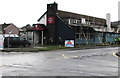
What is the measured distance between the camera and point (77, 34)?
175ft

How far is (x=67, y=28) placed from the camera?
160 feet

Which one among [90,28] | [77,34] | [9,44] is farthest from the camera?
[90,28]

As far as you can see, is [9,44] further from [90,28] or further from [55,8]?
[90,28]

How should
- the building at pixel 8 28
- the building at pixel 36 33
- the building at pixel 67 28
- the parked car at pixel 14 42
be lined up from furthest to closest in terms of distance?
the building at pixel 8 28
the building at pixel 36 33
the building at pixel 67 28
the parked car at pixel 14 42

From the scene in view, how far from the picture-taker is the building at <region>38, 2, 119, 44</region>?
160ft

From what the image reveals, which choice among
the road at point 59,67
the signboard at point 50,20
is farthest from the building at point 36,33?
the road at point 59,67

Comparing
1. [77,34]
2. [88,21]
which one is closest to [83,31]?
[77,34]

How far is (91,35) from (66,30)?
43.0ft

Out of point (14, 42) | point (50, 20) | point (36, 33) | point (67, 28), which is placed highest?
point (50, 20)

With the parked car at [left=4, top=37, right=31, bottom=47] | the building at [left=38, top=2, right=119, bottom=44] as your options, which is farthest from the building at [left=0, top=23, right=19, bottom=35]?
the parked car at [left=4, top=37, right=31, bottom=47]

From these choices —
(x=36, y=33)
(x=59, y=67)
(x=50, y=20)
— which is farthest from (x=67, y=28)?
(x=59, y=67)

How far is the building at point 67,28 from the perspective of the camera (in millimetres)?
48781

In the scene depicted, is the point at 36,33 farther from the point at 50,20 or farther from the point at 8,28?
the point at 8,28

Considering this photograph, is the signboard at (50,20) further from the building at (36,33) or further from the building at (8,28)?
the building at (8,28)
